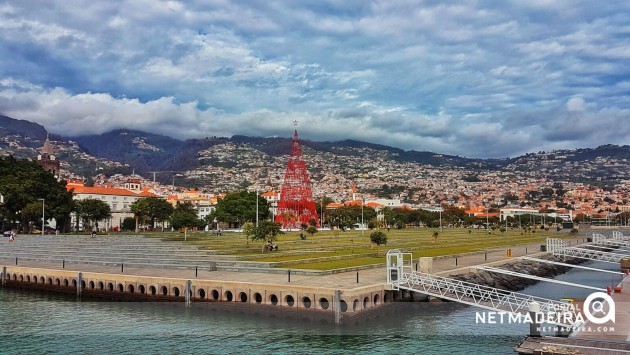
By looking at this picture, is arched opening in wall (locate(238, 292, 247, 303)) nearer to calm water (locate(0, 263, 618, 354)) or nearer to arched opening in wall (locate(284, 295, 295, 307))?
calm water (locate(0, 263, 618, 354))

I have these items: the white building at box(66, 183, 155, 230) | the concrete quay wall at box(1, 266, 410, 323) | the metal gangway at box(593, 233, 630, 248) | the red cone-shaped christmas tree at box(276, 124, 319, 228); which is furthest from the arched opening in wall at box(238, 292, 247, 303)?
the white building at box(66, 183, 155, 230)

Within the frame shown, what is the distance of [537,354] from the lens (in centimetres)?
1747

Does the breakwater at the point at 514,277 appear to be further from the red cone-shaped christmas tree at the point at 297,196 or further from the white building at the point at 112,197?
the white building at the point at 112,197

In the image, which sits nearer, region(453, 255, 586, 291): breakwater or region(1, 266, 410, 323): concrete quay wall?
region(1, 266, 410, 323): concrete quay wall

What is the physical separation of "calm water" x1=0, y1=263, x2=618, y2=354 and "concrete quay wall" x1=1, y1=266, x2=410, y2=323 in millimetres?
893

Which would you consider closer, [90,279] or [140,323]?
[140,323]

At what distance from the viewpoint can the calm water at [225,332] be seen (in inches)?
904

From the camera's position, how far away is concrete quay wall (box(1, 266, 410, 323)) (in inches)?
1086

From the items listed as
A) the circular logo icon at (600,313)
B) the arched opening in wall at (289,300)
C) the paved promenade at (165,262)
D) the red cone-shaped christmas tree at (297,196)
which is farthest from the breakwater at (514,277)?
the red cone-shaped christmas tree at (297,196)

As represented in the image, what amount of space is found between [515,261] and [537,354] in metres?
34.4

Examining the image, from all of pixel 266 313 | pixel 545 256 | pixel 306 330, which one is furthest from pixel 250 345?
pixel 545 256

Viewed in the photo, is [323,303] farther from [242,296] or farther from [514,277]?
[514,277]

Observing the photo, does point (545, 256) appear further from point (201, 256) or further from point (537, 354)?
point (537, 354)

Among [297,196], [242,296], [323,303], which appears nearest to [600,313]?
[323,303]
